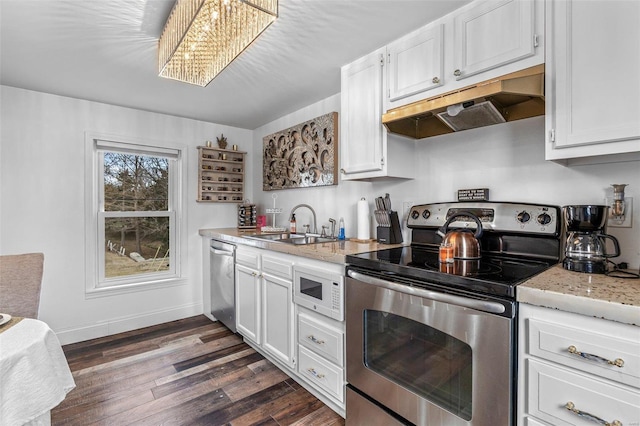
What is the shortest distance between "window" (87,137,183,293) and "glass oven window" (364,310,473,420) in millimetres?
2654

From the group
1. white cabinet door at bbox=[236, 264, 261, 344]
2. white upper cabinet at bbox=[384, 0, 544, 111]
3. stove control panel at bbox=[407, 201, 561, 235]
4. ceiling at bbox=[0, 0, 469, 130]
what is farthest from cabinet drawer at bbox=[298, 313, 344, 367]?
ceiling at bbox=[0, 0, 469, 130]

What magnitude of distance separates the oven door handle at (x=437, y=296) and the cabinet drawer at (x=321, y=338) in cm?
43

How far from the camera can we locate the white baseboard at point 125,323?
2.85 metres

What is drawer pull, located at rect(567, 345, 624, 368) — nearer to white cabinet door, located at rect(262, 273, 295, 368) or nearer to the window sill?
white cabinet door, located at rect(262, 273, 295, 368)

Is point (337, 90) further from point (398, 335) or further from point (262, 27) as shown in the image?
point (398, 335)

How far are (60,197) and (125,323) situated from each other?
1.34 m

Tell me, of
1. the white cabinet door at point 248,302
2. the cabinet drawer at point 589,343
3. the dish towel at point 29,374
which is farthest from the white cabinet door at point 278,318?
the cabinet drawer at point 589,343

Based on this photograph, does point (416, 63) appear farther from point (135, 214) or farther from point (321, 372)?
point (135, 214)

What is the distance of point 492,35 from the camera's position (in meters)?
1.45

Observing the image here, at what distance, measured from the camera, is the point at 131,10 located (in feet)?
5.22

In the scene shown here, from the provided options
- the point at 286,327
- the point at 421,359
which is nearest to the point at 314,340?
the point at 286,327

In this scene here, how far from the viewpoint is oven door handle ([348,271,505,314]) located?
1.12 m

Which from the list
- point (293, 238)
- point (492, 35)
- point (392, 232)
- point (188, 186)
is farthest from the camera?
point (188, 186)

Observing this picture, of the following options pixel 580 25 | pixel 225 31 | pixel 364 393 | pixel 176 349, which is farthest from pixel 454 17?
pixel 176 349
